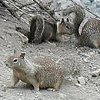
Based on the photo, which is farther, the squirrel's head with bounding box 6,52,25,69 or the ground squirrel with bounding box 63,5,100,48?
the ground squirrel with bounding box 63,5,100,48

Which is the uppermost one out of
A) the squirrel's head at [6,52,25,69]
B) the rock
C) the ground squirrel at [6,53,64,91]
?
the squirrel's head at [6,52,25,69]

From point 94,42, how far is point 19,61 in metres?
4.12

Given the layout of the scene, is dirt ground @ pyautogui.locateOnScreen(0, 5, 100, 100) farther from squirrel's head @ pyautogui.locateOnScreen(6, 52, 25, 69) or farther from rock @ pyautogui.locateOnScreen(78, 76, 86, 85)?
squirrel's head @ pyautogui.locateOnScreen(6, 52, 25, 69)

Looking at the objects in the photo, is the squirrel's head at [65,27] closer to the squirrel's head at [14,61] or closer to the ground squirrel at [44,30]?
the ground squirrel at [44,30]

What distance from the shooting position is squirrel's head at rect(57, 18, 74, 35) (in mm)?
9930

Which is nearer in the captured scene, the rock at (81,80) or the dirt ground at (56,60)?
the dirt ground at (56,60)

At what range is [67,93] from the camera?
606 cm

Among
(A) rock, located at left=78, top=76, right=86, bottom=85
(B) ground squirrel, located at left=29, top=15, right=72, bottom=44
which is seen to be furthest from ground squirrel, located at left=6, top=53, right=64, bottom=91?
(B) ground squirrel, located at left=29, top=15, right=72, bottom=44

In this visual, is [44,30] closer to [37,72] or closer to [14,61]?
[37,72]

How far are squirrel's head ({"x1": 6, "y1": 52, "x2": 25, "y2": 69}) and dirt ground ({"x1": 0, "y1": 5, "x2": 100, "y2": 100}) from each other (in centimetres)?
38

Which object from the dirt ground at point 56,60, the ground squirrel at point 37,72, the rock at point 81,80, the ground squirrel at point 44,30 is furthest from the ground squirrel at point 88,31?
the ground squirrel at point 37,72

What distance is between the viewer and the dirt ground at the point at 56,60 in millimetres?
5759

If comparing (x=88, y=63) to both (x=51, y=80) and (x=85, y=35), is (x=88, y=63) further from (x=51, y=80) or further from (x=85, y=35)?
(x=51, y=80)

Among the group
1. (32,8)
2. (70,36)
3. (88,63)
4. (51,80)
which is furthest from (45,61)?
(32,8)
